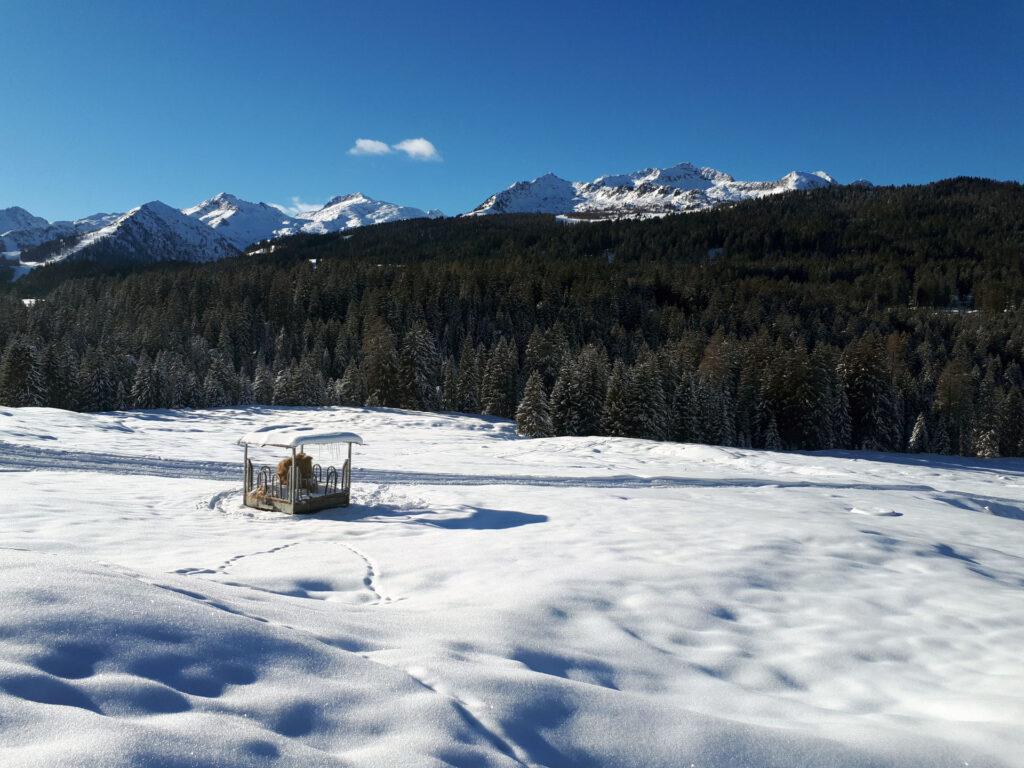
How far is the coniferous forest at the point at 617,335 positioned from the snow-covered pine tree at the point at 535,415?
145mm

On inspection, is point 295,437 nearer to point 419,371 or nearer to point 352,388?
point 419,371

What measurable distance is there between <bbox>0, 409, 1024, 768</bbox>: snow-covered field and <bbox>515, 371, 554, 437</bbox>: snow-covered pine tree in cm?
2466

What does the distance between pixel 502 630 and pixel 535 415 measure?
120ft

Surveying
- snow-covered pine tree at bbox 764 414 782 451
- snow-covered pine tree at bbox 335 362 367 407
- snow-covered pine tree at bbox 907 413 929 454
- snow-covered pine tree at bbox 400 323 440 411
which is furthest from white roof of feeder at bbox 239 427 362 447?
snow-covered pine tree at bbox 907 413 929 454

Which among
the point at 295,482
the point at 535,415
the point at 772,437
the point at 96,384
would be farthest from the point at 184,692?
the point at 96,384

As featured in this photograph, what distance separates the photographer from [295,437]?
15.1 m

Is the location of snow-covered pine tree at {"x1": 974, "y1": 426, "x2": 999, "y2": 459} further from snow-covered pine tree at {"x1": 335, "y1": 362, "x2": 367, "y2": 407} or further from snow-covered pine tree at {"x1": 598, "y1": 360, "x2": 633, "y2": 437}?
snow-covered pine tree at {"x1": 335, "y1": 362, "x2": 367, "y2": 407}

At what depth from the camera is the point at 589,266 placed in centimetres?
11231

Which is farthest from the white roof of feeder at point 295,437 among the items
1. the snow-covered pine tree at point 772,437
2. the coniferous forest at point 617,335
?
the snow-covered pine tree at point 772,437

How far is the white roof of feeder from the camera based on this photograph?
1506 centimetres

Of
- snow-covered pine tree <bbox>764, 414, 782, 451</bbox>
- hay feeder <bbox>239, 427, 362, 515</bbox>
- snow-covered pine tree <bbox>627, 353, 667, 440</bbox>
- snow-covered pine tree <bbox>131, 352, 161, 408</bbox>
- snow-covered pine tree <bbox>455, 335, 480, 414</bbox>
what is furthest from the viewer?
snow-covered pine tree <bbox>455, 335, 480, 414</bbox>

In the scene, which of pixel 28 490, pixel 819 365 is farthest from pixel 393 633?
pixel 819 365

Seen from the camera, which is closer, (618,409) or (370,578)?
(370,578)

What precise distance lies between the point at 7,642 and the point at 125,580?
142 centimetres
